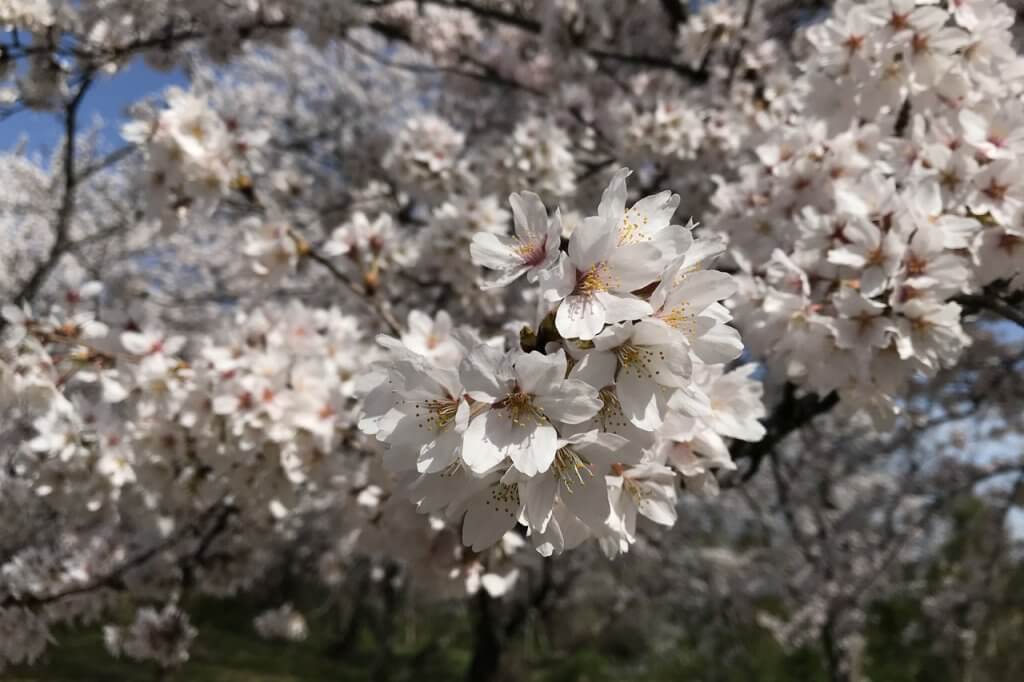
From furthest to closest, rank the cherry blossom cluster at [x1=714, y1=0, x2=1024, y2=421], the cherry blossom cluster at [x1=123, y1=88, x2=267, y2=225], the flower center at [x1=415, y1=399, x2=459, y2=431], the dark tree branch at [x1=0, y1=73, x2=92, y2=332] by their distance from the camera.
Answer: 1. the dark tree branch at [x1=0, y1=73, x2=92, y2=332]
2. the cherry blossom cluster at [x1=123, y1=88, x2=267, y2=225]
3. the cherry blossom cluster at [x1=714, y1=0, x2=1024, y2=421]
4. the flower center at [x1=415, y1=399, x2=459, y2=431]

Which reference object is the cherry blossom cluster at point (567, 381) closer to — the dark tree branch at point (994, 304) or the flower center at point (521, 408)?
the flower center at point (521, 408)

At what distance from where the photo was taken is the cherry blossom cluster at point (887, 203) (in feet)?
4.88

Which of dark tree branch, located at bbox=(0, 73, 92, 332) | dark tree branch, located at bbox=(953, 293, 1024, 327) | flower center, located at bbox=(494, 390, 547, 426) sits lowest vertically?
dark tree branch, located at bbox=(0, 73, 92, 332)

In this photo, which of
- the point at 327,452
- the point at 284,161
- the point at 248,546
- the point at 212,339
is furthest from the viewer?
the point at 284,161

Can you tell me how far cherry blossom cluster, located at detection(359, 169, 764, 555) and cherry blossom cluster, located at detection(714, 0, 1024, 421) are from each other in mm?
663

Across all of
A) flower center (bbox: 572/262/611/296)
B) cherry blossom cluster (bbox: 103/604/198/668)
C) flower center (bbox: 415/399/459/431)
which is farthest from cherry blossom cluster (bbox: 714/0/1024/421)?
cherry blossom cluster (bbox: 103/604/198/668)

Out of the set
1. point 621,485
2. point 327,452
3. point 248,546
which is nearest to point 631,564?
point 248,546

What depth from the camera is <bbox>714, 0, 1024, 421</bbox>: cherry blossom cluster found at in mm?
1487

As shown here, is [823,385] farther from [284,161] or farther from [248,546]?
[284,161]

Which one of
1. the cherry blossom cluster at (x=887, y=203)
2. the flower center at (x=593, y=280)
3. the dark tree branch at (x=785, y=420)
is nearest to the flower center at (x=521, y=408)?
the flower center at (x=593, y=280)

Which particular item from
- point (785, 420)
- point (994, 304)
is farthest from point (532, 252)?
point (785, 420)

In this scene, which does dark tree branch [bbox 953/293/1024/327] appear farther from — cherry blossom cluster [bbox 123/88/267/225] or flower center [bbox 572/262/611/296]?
cherry blossom cluster [bbox 123/88/267/225]

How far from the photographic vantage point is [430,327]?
74.2 inches

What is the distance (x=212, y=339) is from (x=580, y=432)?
1.83m
